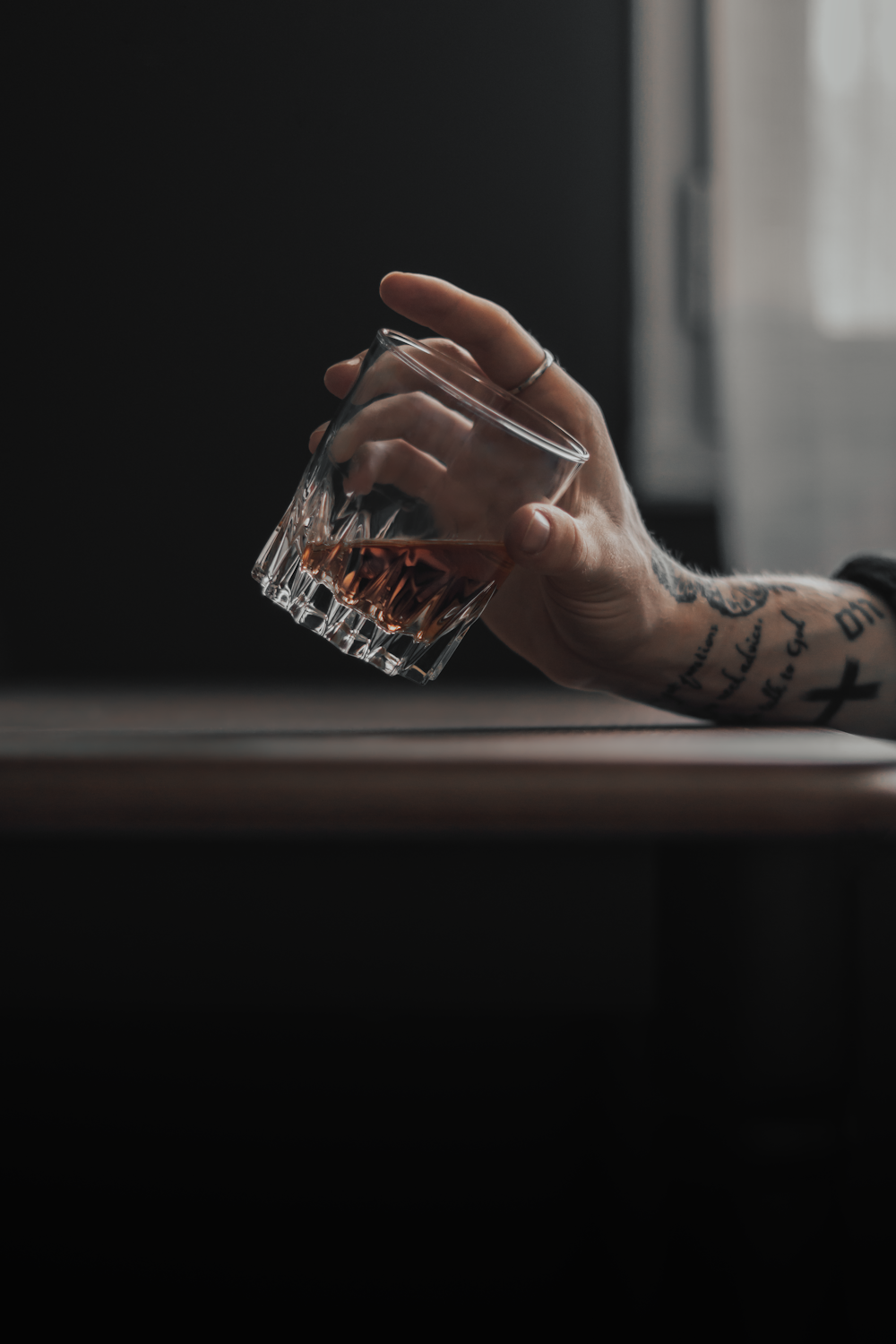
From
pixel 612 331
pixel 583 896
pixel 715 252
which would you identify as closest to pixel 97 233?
pixel 612 331

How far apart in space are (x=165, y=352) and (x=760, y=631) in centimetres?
107

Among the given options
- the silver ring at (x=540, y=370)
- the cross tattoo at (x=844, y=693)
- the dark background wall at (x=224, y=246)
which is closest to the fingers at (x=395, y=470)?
the silver ring at (x=540, y=370)

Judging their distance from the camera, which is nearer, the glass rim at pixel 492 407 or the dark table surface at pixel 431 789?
the dark table surface at pixel 431 789

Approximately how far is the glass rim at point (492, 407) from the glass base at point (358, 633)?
11 cm

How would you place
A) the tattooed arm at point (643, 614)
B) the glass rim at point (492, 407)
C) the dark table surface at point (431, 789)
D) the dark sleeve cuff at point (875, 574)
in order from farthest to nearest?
1. the dark sleeve cuff at point (875, 574)
2. the tattooed arm at point (643, 614)
3. the glass rim at point (492, 407)
4. the dark table surface at point (431, 789)

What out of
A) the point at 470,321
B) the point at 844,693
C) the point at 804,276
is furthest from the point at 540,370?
the point at 804,276

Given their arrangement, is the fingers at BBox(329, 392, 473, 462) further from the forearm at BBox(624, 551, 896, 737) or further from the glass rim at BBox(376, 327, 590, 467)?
the forearm at BBox(624, 551, 896, 737)

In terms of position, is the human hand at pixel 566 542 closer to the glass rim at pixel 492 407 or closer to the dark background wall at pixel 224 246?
the glass rim at pixel 492 407

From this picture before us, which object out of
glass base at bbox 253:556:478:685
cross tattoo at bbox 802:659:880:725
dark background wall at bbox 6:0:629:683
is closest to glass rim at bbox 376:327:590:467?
glass base at bbox 253:556:478:685

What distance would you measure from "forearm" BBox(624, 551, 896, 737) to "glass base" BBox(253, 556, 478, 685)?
0.17 metres

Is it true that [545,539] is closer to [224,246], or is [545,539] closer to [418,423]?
[418,423]

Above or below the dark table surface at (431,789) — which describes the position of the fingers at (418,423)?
above

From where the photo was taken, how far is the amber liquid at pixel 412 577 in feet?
1.72

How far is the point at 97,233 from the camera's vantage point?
147cm
